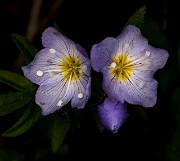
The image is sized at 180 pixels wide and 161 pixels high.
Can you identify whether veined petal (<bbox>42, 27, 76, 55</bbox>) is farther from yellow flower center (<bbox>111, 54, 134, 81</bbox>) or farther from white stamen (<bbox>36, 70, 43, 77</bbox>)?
yellow flower center (<bbox>111, 54, 134, 81</bbox>)

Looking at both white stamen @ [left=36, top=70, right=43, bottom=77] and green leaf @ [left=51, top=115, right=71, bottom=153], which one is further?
green leaf @ [left=51, top=115, right=71, bottom=153]

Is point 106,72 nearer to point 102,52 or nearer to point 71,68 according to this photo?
point 102,52

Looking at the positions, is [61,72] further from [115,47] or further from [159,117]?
[159,117]

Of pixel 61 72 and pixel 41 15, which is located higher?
pixel 61 72

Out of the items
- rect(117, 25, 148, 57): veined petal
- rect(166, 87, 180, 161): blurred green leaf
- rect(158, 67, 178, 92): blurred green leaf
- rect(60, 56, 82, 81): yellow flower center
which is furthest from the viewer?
rect(158, 67, 178, 92): blurred green leaf

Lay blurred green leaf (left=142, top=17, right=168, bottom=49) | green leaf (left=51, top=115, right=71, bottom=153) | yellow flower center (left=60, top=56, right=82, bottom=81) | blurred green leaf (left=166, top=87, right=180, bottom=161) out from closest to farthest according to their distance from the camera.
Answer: yellow flower center (left=60, top=56, right=82, bottom=81)
green leaf (left=51, top=115, right=71, bottom=153)
blurred green leaf (left=166, top=87, right=180, bottom=161)
blurred green leaf (left=142, top=17, right=168, bottom=49)

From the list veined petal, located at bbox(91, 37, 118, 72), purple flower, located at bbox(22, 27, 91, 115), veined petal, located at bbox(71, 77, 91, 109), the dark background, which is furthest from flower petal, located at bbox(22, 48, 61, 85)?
the dark background

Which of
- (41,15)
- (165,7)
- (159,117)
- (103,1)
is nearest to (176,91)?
(159,117)
